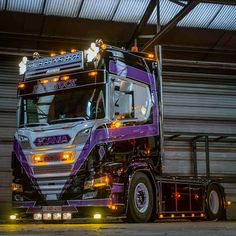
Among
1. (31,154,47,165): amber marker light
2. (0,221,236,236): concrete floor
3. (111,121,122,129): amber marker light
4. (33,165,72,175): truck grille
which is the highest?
(111,121,122,129): amber marker light

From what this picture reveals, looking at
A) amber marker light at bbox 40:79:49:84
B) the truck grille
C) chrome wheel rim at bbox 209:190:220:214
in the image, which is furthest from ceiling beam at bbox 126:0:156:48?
the truck grille

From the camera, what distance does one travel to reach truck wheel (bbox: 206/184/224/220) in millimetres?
14567

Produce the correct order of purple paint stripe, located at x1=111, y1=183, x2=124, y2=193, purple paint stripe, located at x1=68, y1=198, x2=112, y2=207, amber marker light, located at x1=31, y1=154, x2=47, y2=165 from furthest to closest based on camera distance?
amber marker light, located at x1=31, y1=154, x2=47, y2=165
purple paint stripe, located at x1=111, y1=183, x2=124, y2=193
purple paint stripe, located at x1=68, y1=198, x2=112, y2=207

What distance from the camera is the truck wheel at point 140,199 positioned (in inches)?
450

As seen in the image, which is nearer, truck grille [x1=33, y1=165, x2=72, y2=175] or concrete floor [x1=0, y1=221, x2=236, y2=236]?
concrete floor [x1=0, y1=221, x2=236, y2=236]

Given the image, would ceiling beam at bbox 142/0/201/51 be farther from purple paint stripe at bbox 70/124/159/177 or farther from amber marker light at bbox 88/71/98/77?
purple paint stripe at bbox 70/124/159/177

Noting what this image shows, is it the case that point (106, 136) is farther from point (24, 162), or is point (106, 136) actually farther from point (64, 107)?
point (24, 162)

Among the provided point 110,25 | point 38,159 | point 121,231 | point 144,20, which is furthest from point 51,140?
point 110,25

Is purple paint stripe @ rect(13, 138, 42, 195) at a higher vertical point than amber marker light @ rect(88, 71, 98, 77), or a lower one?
lower

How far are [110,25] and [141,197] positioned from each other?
801cm

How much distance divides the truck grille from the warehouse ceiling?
6.42 meters

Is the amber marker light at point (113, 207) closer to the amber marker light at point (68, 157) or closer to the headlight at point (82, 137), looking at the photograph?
the amber marker light at point (68, 157)

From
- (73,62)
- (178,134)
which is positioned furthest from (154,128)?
(178,134)

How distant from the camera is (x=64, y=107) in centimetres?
1157
